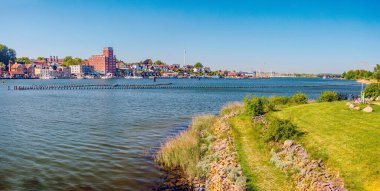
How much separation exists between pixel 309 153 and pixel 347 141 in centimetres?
252

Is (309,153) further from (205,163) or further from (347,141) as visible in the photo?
(205,163)

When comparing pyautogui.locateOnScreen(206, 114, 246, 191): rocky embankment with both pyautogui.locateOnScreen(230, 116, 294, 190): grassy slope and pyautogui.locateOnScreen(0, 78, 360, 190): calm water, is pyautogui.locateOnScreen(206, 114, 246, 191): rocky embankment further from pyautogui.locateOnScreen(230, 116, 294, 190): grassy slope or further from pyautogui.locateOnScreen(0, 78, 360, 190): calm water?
pyautogui.locateOnScreen(0, 78, 360, 190): calm water

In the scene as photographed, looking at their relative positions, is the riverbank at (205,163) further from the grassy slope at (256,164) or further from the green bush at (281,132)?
the green bush at (281,132)

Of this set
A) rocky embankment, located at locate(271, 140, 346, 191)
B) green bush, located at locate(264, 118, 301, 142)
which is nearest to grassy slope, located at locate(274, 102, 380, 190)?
rocky embankment, located at locate(271, 140, 346, 191)

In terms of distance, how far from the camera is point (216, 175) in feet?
53.9

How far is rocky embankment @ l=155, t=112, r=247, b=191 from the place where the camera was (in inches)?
588

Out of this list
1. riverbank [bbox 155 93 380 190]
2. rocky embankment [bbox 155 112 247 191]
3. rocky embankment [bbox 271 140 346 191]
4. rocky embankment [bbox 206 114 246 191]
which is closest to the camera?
rocky embankment [bbox 271 140 346 191]

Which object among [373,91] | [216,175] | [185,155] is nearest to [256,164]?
[216,175]

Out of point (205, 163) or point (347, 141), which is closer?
point (347, 141)

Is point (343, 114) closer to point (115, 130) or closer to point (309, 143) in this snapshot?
point (309, 143)

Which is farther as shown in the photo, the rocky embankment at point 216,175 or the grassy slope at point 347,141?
the rocky embankment at point 216,175

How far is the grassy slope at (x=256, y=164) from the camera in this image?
14469mm

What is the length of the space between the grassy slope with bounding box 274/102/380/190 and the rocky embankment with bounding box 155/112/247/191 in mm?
4699

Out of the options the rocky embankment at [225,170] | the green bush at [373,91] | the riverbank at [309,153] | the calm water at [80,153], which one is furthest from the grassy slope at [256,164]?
the green bush at [373,91]
